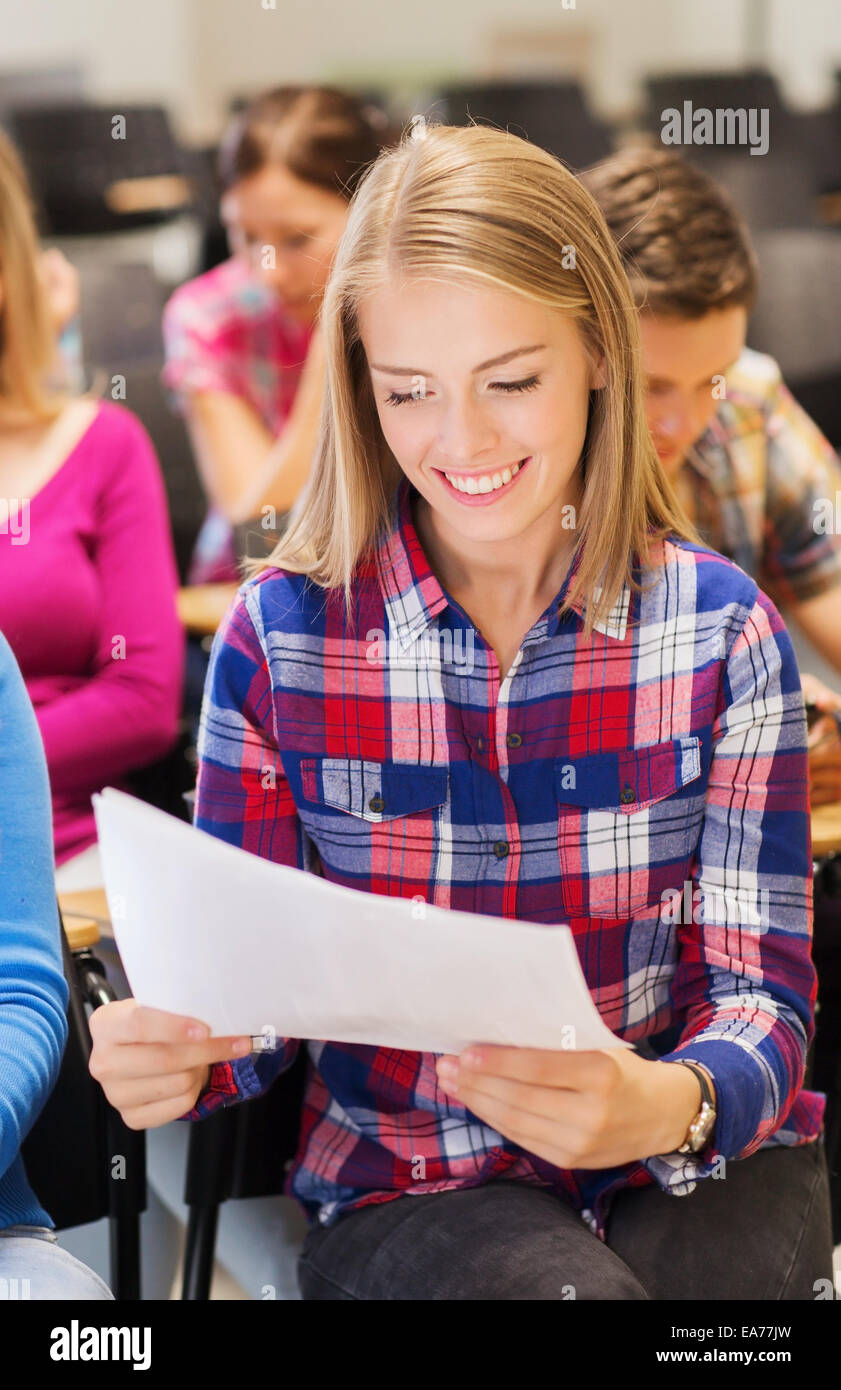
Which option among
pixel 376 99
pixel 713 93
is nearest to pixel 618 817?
pixel 713 93

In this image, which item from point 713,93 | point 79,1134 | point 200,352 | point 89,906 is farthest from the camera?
point 713,93

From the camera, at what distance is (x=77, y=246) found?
431 cm

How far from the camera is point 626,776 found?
118 cm

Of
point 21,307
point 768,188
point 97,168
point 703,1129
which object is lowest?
point 703,1129

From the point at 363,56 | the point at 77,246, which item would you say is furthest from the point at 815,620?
the point at 363,56

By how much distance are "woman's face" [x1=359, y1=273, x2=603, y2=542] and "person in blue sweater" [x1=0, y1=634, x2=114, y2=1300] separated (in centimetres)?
34

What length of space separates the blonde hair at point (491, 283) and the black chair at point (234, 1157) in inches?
17.8

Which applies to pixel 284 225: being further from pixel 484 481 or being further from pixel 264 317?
pixel 484 481

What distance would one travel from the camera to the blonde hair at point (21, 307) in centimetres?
189

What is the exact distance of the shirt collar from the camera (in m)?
1.18

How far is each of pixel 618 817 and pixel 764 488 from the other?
2.62 feet

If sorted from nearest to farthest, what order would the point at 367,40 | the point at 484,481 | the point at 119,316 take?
the point at 484,481, the point at 119,316, the point at 367,40

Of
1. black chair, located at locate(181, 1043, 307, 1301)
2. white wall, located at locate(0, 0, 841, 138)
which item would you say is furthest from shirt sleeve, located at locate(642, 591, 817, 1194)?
white wall, located at locate(0, 0, 841, 138)

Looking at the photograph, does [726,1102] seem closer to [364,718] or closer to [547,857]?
[547,857]
